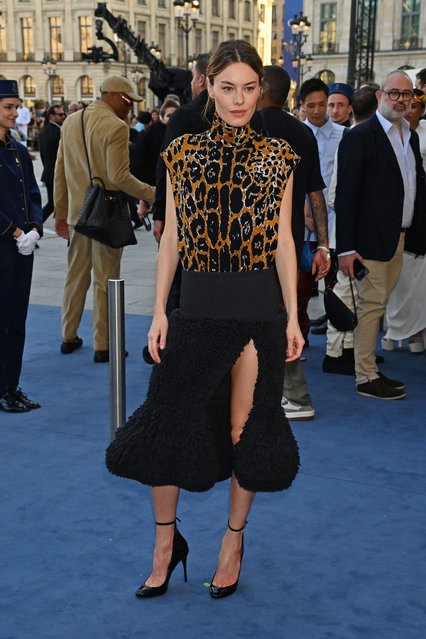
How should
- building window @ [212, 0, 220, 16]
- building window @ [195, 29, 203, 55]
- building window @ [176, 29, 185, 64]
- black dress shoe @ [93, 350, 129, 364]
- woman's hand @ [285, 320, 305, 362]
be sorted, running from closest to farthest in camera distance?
1. woman's hand @ [285, 320, 305, 362]
2. black dress shoe @ [93, 350, 129, 364]
3. building window @ [176, 29, 185, 64]
4. building window @ [195, 29, 203, 55]
5. building window @ [212, 0, 220, 16]

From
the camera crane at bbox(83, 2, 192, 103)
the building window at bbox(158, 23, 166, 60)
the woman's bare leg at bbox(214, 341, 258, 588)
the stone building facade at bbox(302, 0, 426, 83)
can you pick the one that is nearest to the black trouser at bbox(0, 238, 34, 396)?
the woman's bare leg at bbox(214, 341, 258, 588)

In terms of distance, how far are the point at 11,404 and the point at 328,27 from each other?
6369 cm

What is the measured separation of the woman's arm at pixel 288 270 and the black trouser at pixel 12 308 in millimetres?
2555

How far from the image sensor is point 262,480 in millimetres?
2967

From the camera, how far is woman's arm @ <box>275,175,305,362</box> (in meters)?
2.96

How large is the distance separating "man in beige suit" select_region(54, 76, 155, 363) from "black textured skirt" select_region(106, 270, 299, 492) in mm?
3590

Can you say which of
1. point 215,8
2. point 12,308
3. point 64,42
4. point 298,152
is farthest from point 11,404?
point 215,8

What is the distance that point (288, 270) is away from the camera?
3.01 metres

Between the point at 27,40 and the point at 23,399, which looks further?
the point at 27,40

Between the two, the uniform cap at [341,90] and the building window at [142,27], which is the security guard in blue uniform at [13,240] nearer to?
the uniform cap at [341,90]

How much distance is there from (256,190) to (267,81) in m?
2.32

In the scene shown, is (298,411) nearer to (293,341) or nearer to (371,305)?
(371,305)

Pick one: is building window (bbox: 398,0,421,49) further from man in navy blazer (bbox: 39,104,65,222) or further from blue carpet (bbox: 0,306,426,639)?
blue carpet (bbox: 0,306,426,639)

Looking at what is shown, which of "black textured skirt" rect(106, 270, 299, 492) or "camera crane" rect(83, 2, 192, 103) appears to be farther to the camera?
"camera crane" rect(83, 2, 192, 103)
